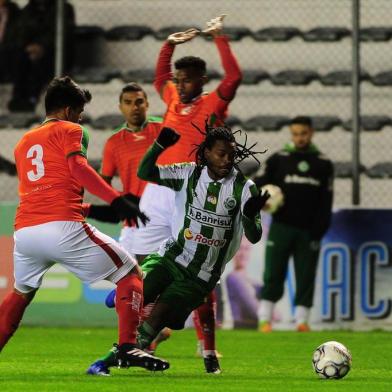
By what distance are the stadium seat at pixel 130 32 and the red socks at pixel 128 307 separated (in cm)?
935

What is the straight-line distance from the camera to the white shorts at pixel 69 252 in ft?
24.5

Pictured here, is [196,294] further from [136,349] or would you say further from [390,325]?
[390,325]

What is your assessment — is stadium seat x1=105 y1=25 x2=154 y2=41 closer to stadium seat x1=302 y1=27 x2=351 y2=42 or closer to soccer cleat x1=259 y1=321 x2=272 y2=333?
stadium seat x1=302 y1=27 x2=351 y2=42

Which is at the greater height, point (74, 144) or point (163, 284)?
point (74, 144)

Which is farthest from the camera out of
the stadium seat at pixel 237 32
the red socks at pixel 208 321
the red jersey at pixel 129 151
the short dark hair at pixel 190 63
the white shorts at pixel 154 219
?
the stadium seat at pixel 237 32

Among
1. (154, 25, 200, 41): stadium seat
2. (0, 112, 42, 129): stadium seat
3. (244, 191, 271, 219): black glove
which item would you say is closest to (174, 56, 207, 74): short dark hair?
(244, 191, 271, 219): black glove

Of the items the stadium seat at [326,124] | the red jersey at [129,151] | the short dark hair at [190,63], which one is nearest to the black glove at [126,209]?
the short dark hair at [190,63]

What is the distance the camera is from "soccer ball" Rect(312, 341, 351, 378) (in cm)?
788

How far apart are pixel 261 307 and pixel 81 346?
2.90 m

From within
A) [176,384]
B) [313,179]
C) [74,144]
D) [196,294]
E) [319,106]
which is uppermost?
[319,106]

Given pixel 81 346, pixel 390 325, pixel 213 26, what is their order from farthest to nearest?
1. pixel 390 325
2. pixel 81 346
3. pixel 213 26

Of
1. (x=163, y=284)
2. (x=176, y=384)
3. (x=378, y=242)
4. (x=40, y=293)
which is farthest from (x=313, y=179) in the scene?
(x=176, y=384)

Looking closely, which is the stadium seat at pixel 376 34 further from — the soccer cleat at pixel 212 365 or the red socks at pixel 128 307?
the red socks at pixel 128 307

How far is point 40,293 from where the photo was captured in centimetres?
1391
